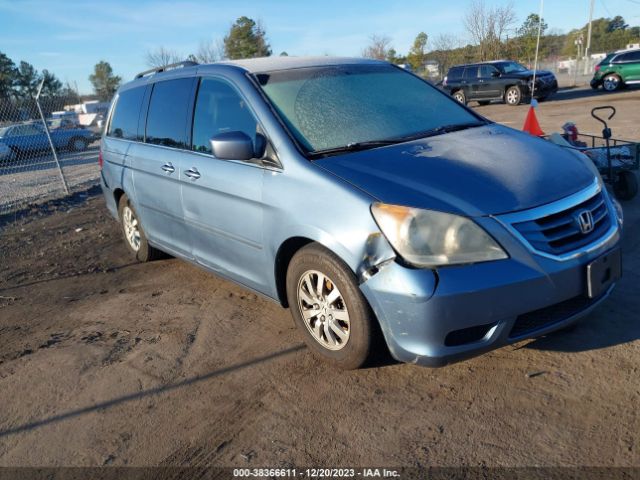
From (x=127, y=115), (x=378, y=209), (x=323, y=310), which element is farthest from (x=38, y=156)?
(x=378, y=209)

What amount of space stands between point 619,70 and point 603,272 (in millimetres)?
24199

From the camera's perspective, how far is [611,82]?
23.6 metres

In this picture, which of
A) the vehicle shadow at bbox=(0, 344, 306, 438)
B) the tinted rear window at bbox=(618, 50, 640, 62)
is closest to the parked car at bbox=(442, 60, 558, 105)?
the tinted rear window at bbox=(618, 50, 640, 62)

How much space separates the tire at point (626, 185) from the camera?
6.14 metres

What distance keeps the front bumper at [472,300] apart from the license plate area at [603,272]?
0.04 m

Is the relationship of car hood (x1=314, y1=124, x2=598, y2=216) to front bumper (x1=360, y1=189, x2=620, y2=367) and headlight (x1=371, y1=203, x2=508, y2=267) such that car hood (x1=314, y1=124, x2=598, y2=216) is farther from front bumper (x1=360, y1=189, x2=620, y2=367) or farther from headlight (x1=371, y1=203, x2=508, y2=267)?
front bumper (x1=360, y1=189, x2=620, y2=367)

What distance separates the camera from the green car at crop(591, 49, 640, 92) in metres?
22.7

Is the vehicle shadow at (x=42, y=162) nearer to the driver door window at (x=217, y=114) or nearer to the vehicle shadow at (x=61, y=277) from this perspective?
the vehicle shadow at (x=61, y=277)

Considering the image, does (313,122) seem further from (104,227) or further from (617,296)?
(104,227)

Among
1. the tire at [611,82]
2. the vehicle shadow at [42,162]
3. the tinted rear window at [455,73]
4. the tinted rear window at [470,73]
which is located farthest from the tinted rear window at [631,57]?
the vehicle shadow at [42,162]

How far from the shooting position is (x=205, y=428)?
290cm

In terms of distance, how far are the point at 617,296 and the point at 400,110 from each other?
2009 millimetres

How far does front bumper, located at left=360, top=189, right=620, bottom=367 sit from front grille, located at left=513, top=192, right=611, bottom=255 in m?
0.07

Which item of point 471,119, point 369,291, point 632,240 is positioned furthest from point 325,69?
point 632,240
